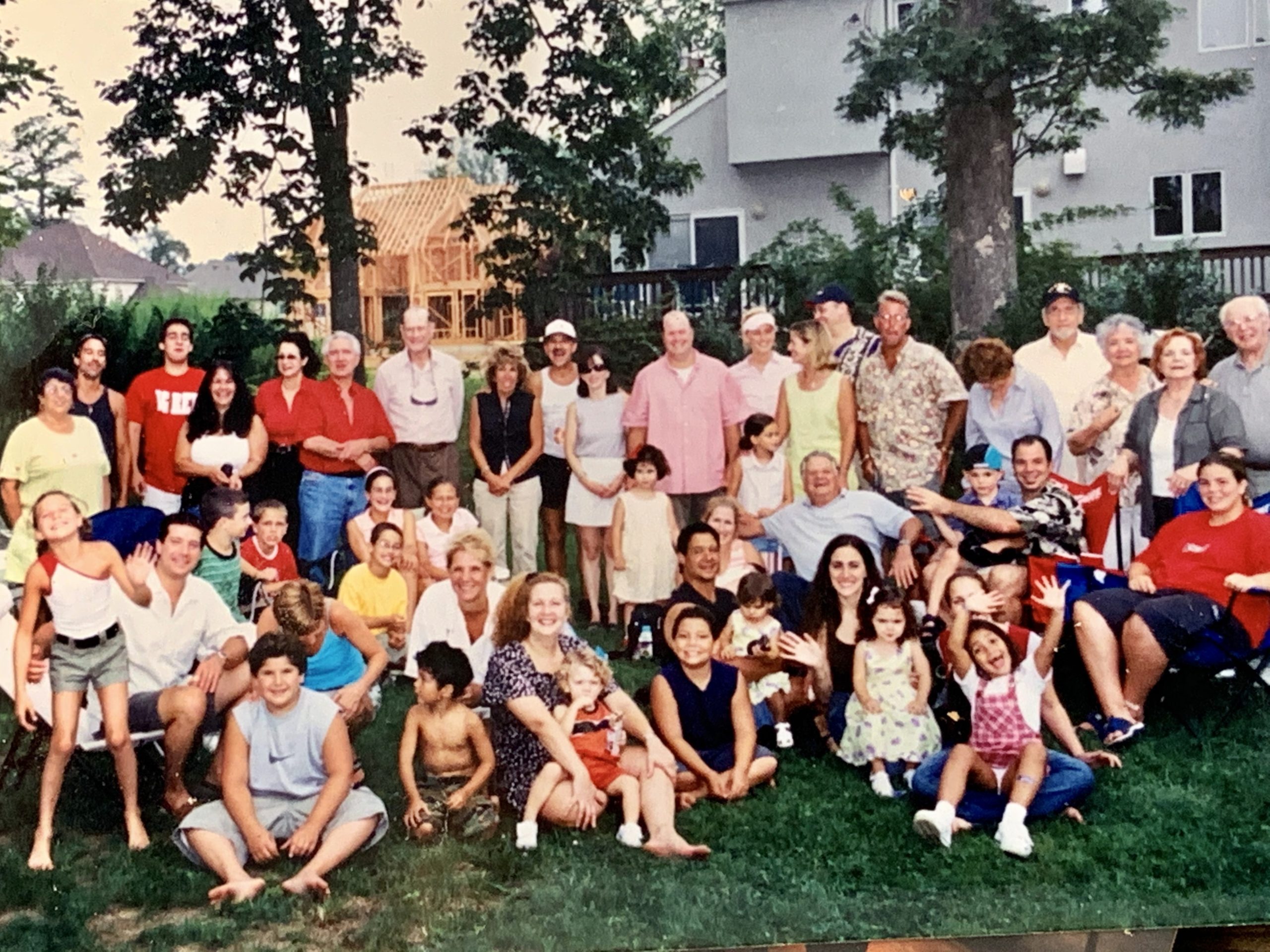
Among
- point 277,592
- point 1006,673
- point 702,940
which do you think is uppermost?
point 277,592

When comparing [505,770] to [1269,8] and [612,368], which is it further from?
[1269,8]

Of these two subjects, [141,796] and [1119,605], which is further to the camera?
[1119,605]

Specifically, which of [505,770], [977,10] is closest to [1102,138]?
[977,10]

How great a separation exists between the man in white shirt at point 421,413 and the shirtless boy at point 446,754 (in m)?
0.48

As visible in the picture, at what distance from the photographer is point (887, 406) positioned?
4105 millimetres

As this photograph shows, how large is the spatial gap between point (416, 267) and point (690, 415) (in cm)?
86

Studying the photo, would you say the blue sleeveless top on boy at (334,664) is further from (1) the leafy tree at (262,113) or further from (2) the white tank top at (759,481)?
(2) the white tank top at (759,481)

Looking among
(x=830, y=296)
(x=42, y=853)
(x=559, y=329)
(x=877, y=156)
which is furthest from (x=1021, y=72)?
(x=42, y=853)

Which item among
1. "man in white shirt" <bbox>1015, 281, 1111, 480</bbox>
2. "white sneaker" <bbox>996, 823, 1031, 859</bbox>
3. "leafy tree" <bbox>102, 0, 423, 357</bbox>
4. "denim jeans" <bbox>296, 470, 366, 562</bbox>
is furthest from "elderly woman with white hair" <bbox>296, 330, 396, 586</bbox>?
"white sneaker" <bbox>996, 823, 1031, 859</bbox>

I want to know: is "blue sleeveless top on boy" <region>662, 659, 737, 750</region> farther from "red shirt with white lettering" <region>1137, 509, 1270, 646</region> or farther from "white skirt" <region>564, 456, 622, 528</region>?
"red shirt with white lettering" <region>1137, 509, 1270, 646</region>

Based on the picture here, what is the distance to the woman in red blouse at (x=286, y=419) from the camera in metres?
3.87

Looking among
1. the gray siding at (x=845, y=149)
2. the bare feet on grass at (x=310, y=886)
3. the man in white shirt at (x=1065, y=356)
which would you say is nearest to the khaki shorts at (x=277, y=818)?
the bare feet on grass at (x=310, y=886)

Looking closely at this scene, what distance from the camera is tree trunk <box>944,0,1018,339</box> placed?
4023 millimetres

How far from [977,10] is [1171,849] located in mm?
2396
